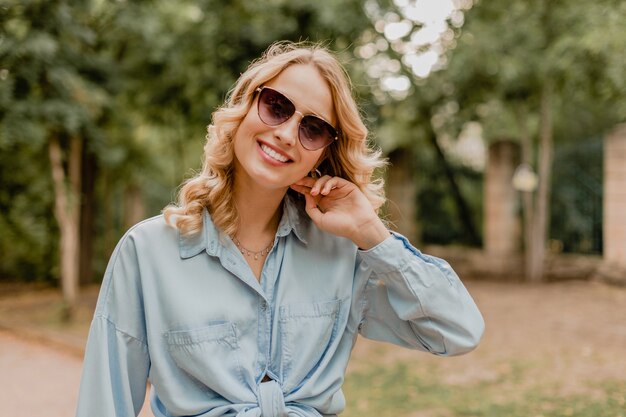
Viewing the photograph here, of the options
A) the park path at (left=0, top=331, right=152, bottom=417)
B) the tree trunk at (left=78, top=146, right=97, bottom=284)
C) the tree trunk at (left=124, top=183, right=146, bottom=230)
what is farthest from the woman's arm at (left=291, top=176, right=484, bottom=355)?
the tree trunk at (left=124, top=183, right=146, bottom=230)

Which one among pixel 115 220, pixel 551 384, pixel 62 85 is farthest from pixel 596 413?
pixel 115 220

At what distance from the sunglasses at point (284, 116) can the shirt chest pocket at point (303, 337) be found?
1.49ft

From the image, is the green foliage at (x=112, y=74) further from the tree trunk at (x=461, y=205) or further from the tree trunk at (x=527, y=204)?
the tree trunk at (x=461, y=205)

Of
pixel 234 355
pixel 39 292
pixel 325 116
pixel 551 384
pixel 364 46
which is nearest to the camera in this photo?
pixel 234 355

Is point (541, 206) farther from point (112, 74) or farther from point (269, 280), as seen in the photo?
point (269, 280)

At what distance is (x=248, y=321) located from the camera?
1.78 m

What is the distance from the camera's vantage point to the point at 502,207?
505 inches

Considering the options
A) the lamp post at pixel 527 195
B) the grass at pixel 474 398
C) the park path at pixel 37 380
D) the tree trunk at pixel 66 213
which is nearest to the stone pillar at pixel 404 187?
the lamp post at pixel 527 195

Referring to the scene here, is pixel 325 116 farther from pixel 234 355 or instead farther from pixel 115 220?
pixel 115 220

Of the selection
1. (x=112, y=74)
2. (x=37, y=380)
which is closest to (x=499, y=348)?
(x=37, y=380)

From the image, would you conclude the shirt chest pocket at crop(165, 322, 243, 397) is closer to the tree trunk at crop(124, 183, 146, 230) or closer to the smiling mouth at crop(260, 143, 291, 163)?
the smiling mouth at crop(260, 143, 291, 163)

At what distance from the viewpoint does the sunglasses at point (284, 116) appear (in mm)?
1839

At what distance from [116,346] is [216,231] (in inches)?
15.8

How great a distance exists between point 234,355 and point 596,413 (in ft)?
13.6
